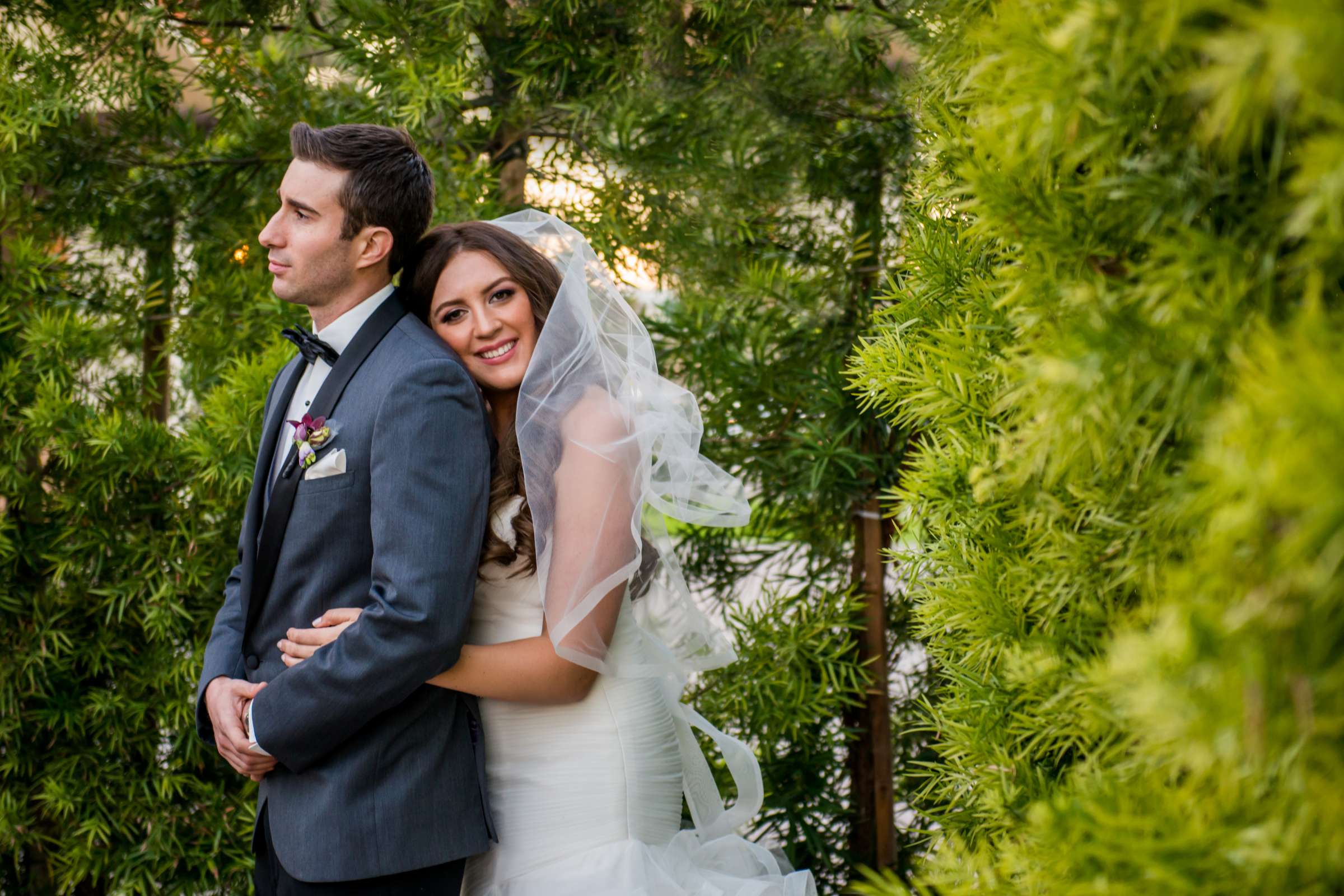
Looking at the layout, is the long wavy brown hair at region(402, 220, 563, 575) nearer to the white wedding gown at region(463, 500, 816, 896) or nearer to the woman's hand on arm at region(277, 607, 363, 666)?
the white wedding gown at region(463, 500, 816, 896)

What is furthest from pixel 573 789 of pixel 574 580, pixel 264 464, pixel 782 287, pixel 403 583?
pixel 782 287

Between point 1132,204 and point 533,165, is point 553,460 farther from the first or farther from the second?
point 533,165

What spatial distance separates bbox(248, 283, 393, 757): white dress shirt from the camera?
1640 mm

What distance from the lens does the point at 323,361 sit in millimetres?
1687

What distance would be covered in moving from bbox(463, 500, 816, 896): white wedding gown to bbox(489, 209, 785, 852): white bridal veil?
9 centimetres

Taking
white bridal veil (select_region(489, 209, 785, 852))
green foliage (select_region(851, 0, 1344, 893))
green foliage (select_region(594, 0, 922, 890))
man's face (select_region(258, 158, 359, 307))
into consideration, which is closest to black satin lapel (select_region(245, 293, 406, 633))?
man's face (select_region(258, 158, 359, 307))

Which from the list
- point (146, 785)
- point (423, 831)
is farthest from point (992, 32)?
point (146, 785)

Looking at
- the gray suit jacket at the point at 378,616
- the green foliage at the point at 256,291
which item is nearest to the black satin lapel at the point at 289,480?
the gray suit jacket at the point at 378,616

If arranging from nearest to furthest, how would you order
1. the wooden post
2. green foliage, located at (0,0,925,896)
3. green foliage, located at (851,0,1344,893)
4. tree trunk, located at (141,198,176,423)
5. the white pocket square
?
green foliage, located at (851,0,1344,893), the white pocket square, green foliage, located at (0,0,925,896), the wooden post, tree trunk, located at (141,198,176,423)

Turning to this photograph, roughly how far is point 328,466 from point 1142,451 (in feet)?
Answer: 3.81

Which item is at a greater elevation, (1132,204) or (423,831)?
(1132,204)

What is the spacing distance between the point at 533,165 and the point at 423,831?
1.74 metres

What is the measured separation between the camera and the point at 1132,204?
73cm

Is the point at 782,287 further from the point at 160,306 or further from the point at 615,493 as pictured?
the point at 160,306
